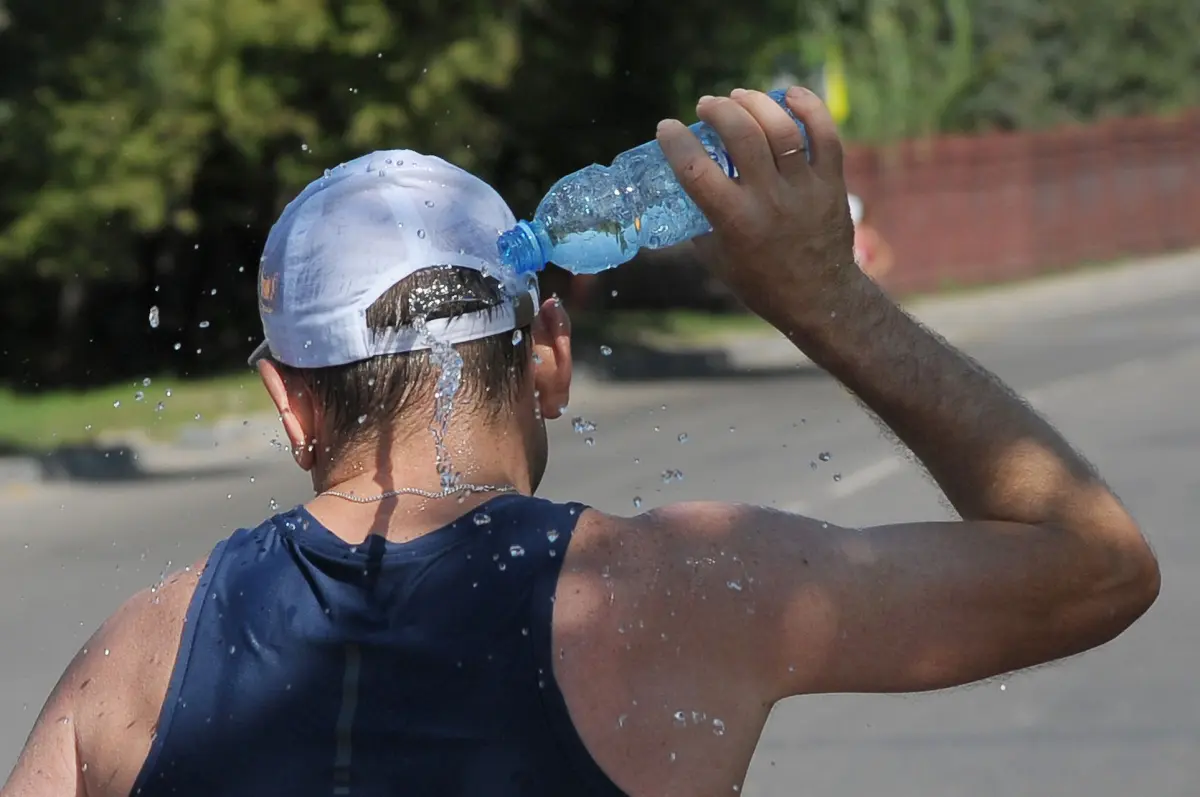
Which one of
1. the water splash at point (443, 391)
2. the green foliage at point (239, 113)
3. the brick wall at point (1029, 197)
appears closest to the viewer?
the water splash at point (443, 391)

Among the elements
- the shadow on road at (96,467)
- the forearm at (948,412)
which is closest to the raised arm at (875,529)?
the forearm at (948,412)

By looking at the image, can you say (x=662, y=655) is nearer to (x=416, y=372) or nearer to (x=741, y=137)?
(x=416, y=372)

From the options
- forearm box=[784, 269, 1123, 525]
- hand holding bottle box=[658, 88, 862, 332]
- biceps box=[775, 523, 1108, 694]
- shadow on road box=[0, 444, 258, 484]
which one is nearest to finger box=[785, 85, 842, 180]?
hand holding bottle box=[658, 88, 862, 332]

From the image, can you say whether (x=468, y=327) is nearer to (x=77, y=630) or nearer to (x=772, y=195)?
(x=772, y=195)

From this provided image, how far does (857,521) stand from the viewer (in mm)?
10234

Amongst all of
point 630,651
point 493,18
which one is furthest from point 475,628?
point 493,18

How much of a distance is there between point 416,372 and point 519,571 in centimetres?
21

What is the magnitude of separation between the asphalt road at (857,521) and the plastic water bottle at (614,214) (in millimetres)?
412

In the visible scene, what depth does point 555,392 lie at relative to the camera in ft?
6.49

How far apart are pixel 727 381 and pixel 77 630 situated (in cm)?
1029

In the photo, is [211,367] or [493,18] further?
[211,367]

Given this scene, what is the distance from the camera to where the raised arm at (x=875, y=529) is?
1726mm

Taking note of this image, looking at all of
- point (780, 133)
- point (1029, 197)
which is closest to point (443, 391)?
point (780, 133)

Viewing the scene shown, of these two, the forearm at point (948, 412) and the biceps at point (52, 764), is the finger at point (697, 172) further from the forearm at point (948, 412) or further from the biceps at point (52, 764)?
the biceps at point (52, 764)
